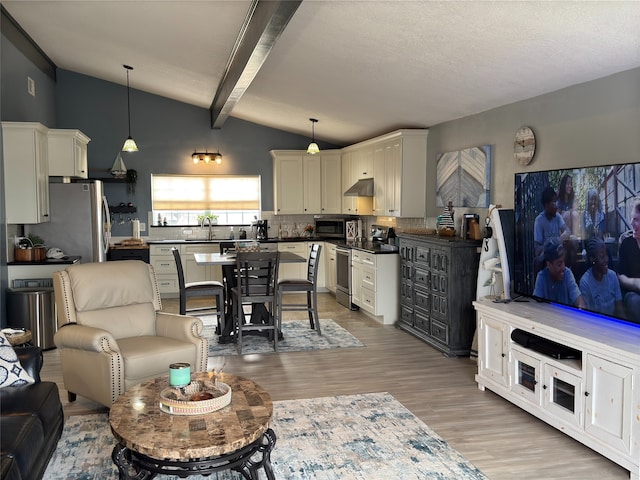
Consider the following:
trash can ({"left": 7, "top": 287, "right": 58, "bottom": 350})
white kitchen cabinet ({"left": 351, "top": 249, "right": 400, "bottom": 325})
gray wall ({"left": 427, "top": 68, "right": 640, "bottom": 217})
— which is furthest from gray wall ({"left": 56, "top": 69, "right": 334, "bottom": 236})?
gray wall ({"left": 427, "top": 68, "right": 640, "bottom": 217})

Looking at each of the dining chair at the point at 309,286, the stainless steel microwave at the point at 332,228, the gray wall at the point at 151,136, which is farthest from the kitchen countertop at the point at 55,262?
the stainless steel microwave at the point at 332,228

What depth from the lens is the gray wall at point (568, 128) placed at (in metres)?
3.67

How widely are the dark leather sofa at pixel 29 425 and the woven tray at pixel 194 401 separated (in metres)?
0.60

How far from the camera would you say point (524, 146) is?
186 inches

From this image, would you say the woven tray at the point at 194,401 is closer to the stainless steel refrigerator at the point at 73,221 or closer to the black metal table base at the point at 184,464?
the black metal table base at the point at 184,464

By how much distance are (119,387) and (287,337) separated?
2.59 meters

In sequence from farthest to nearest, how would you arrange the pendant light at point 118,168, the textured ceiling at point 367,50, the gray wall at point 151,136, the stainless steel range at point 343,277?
1. the gray wall at point 151,136
2. the pendant light at point 118,168
3. the stainless steel range at point 343,277
4. the textured ceiling at point 367,50

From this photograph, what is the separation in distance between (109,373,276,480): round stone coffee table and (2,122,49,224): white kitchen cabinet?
3839 millimetres

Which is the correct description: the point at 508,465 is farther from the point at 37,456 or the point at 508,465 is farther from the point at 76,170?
the point at 76,170

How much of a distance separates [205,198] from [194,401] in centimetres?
687

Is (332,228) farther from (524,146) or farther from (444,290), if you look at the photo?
(524,146)

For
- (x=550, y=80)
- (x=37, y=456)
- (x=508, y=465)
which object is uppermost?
A: (x=550, y=80)

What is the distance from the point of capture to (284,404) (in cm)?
399

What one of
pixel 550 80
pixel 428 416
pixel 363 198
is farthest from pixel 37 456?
pixel 363 198
